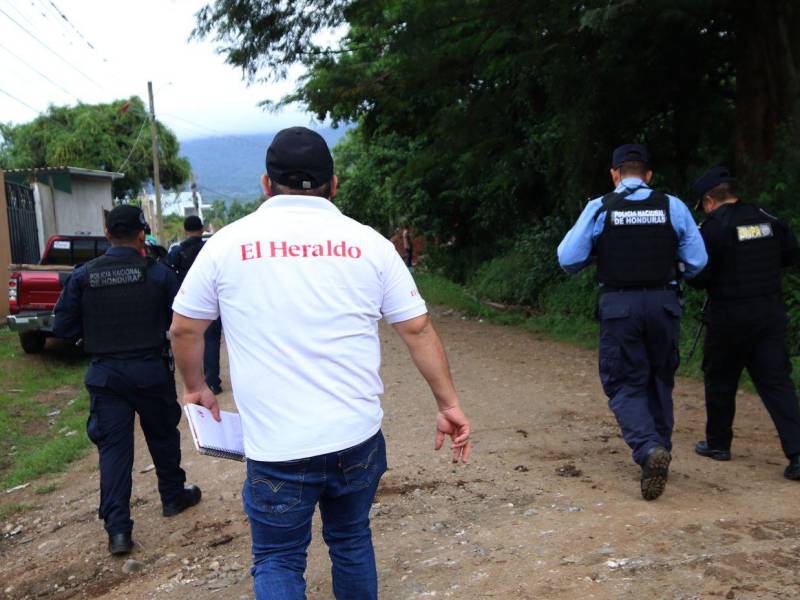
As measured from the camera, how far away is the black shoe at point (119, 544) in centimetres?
463

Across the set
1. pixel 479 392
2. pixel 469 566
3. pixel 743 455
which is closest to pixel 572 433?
pixel 743 455

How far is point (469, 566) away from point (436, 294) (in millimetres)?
14781

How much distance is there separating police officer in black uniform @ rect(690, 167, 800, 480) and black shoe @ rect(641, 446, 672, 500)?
3.37 ft

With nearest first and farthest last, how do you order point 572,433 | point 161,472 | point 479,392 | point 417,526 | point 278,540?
1. point 278,540
2. point 417,526
3. point 161,472
4. point 572,433
5. point 479,392

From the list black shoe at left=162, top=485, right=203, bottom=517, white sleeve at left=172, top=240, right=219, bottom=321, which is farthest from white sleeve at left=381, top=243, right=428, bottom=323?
black shoe at left=162, top=485, right=203, bottom=517

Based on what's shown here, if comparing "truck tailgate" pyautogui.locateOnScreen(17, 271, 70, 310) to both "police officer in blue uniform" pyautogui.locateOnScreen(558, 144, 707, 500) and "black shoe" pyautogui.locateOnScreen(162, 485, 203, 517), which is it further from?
"police officer in blue uniform" pyautogui.locateOnScreen(558, 144, 707, 500)

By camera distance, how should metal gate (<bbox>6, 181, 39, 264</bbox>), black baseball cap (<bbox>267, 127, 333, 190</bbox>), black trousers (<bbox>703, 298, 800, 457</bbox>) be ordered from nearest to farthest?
black baseball cap (<bbox>267, 127, 333, 190</bbox>) → black trousers (<bbox>703, 298, 800, 457</bbox>) → metal gate (<bbox>6, 181, 39, 264</bbox>)

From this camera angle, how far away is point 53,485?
648 centimetres

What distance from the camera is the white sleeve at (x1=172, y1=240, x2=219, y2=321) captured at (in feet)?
9.11

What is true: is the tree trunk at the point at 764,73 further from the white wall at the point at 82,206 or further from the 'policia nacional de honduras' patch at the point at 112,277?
the white wall at the point at 82,206

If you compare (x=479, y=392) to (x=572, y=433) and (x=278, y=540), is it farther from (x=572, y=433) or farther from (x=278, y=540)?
(x=278, y=540)

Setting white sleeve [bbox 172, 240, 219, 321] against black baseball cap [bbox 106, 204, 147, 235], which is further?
black baseball cap [bbox 106, 204, 147, 235]

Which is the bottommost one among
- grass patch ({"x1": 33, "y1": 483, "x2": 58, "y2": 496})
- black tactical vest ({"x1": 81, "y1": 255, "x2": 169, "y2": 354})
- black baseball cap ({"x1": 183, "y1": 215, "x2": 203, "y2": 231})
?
grass patch ({"x1": 33, "y1": 483, "x2": 58, "y2": 496})

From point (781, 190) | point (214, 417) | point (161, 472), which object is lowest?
point (161, 472)
